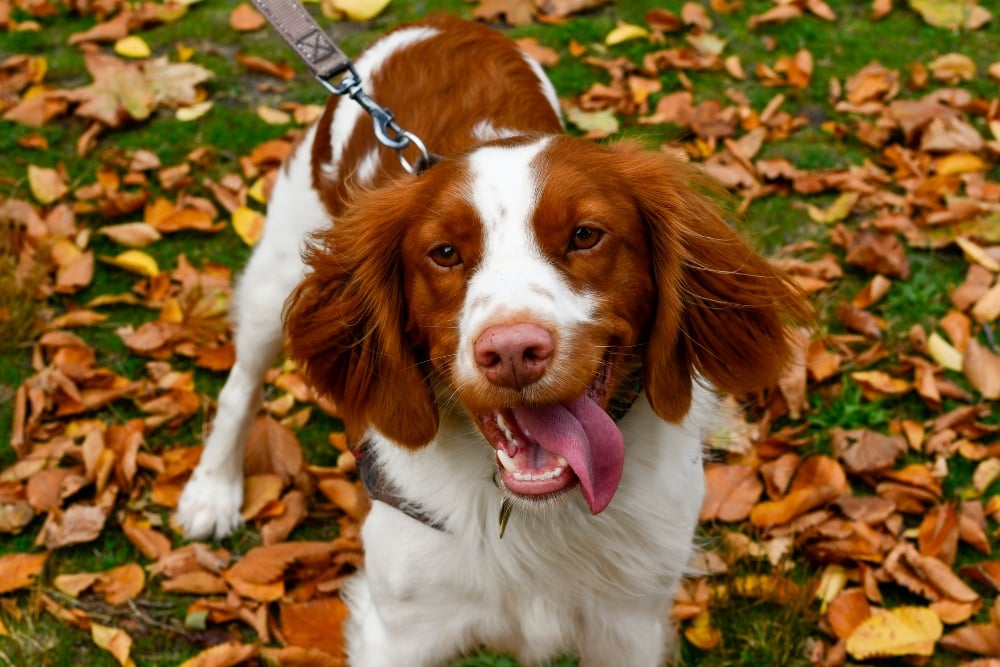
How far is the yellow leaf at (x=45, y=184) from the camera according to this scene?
17.0ft

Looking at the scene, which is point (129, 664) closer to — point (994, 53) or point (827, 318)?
point (827, 318)

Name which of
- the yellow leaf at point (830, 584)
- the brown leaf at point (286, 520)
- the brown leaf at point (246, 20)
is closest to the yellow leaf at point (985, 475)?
the yellow leaf at point (830, 584)

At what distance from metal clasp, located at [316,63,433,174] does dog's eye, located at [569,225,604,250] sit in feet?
2.09

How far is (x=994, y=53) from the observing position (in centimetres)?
574

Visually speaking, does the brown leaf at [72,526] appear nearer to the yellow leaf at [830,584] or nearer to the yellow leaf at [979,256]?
the yellow leaf at [830,584]

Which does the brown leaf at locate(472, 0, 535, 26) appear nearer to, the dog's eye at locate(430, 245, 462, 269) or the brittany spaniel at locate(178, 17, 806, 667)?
the brittany spaniel at locate(178, 17, 806, 667)

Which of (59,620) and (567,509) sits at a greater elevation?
(567,509)

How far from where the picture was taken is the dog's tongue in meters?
2.28

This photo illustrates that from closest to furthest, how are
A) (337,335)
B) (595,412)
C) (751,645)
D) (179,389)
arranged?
(595,412) → (337,335) → (751,645) → (179,389)

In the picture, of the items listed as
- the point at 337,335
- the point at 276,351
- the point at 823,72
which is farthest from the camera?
the point at 823,72

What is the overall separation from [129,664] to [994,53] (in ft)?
15.7

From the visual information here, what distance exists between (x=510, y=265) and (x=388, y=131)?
43.1 inches

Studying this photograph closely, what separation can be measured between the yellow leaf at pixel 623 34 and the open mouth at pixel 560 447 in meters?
3.87

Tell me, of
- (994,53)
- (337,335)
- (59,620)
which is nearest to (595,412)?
(337,335)
